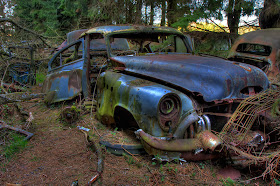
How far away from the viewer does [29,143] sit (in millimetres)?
3146

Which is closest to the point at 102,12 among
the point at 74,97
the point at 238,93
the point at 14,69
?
the point at 14,69

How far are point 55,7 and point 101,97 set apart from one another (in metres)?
14.3

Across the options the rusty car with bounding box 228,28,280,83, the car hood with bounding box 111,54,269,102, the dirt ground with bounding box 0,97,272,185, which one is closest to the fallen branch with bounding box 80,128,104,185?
the dirt ground with bounding box 0,97,272,185

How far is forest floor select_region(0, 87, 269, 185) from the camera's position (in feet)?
7.28

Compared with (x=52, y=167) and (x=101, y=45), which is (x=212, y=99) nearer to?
(x=52, y=167)

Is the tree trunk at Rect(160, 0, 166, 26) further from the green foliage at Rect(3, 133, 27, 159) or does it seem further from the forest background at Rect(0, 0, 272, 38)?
the green foliage at Rect(3, 133, 27, 159)

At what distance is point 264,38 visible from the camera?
5277 millimetres

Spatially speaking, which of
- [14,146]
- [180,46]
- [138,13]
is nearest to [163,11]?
[138,13]

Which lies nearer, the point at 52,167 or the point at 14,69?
the point at 52,167

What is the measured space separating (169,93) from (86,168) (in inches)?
46.8

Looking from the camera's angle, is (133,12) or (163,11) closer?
(163,11)

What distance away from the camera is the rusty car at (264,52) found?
4832 mm

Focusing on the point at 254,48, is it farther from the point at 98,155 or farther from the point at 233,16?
the point at 98,155

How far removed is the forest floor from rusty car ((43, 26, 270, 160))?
171 millimetres
